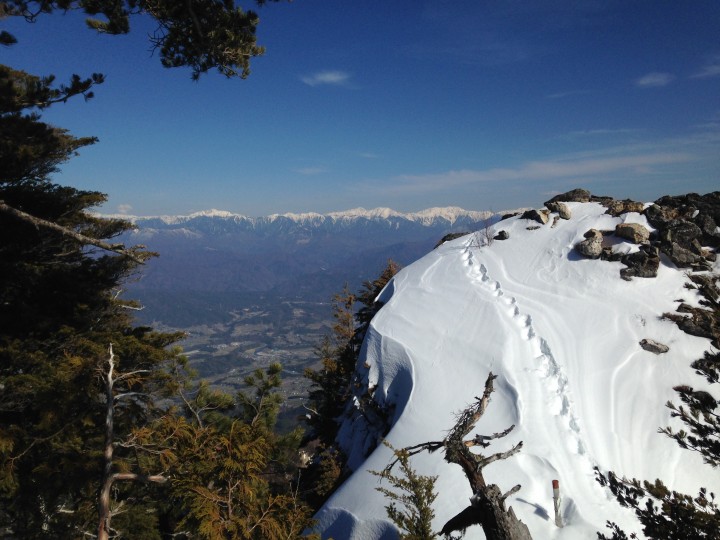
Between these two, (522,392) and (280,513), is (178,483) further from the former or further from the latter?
(522,392)

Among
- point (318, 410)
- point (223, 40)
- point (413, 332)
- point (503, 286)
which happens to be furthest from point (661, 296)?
point (223, 40)

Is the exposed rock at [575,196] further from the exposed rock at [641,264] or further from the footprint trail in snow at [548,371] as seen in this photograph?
the footprint trail in snow at [548,371]

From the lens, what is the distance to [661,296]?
594 inches

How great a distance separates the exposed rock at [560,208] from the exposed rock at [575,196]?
572mm

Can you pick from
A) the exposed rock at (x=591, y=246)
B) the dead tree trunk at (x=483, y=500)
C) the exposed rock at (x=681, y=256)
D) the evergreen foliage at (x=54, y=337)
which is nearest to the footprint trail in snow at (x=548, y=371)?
Answer: the exposed rock at (x=591, y=246)

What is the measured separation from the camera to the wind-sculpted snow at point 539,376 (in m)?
8.76

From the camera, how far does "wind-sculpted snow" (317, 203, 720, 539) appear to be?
8.76 meters

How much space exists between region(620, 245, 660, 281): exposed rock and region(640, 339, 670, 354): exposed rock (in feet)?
12.8

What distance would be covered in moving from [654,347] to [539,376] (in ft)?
14.7

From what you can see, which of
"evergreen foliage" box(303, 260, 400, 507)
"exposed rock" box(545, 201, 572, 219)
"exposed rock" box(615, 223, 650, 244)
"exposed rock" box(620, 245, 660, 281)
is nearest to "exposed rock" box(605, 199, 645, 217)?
"exposed rock" box(615, 223, 650, 244)

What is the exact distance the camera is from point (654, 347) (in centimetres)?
1295

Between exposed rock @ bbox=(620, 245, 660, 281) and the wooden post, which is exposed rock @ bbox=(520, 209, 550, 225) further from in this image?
the wooden post

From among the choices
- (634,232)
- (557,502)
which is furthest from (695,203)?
(557,502)

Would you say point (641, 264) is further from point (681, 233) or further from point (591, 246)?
point (681, 233)
